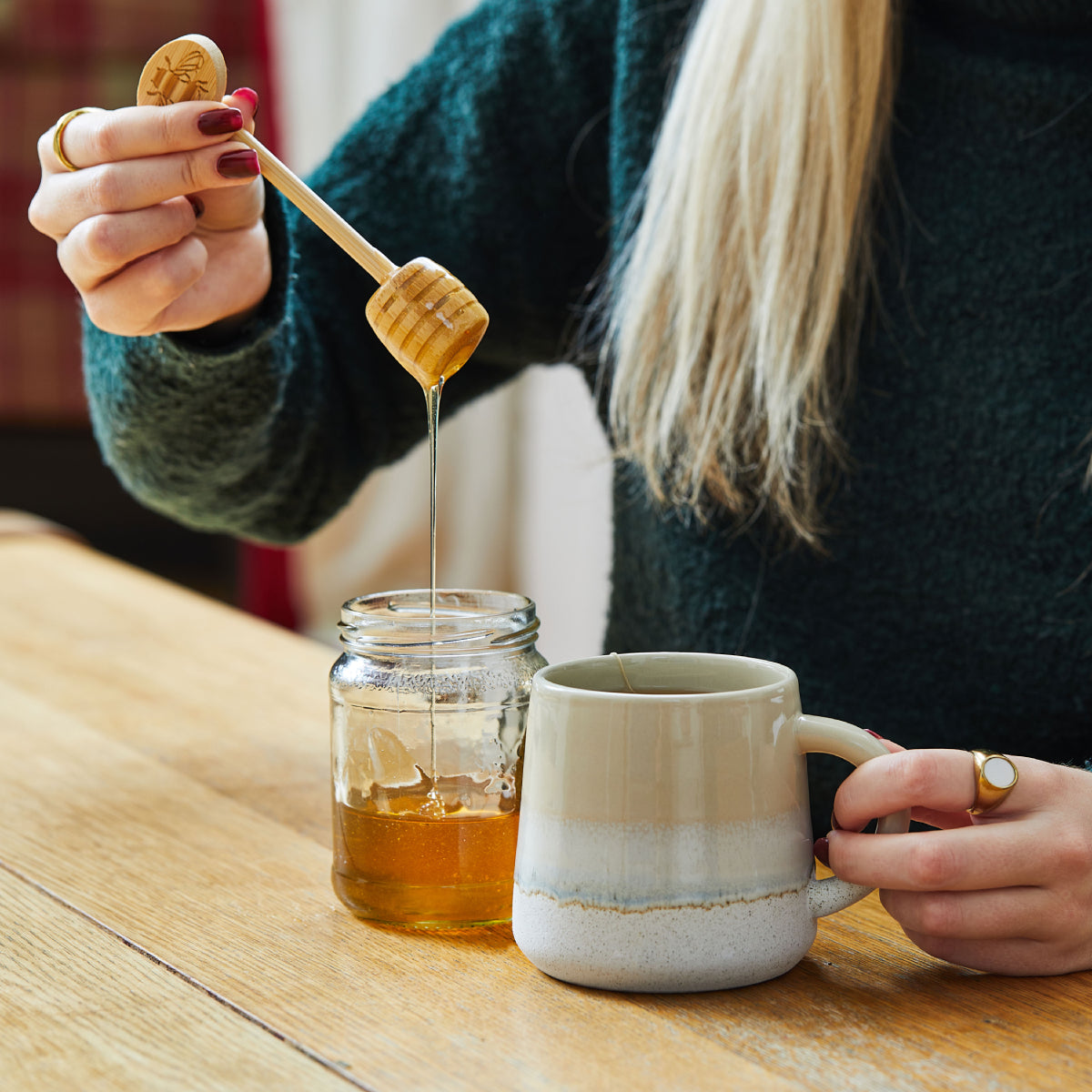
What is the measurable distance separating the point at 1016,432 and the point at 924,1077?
0.47 metres

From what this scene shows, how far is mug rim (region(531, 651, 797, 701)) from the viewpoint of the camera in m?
0.50

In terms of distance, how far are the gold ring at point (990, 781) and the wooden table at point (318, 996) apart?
0.23 ft

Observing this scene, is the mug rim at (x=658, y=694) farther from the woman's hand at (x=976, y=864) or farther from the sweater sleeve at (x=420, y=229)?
the sweater sleeve at (x=420, y=229)

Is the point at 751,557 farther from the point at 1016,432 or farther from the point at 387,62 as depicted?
the point at 387,62

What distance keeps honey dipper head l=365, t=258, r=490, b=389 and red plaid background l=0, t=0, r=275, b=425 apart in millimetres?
2731

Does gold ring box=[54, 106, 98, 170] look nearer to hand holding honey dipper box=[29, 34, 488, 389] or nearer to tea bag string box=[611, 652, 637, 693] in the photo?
hand holding honey dipper box=[29, 34, 488, 389]

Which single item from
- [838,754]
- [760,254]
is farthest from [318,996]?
[760,254]

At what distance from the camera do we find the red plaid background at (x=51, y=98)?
10.6ft

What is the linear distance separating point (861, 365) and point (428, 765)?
436 mm

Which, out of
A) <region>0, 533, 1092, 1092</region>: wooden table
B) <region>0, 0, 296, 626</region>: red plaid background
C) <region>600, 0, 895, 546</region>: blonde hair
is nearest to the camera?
<region>0, 533, 1092, 1092</region>: wooden table

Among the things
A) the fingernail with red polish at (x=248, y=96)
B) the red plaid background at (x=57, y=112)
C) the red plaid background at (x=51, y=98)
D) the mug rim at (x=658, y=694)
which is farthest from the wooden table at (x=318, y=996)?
the red plaid background at (x=51, y=98)

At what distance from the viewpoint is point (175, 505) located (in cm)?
103

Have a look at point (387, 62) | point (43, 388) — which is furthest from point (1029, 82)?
point (43, 388)

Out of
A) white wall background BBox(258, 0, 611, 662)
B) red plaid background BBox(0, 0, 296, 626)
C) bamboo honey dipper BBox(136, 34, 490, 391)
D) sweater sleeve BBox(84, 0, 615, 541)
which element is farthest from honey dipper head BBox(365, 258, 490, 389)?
red plaid background BBox(0, 0, 296, 626)
